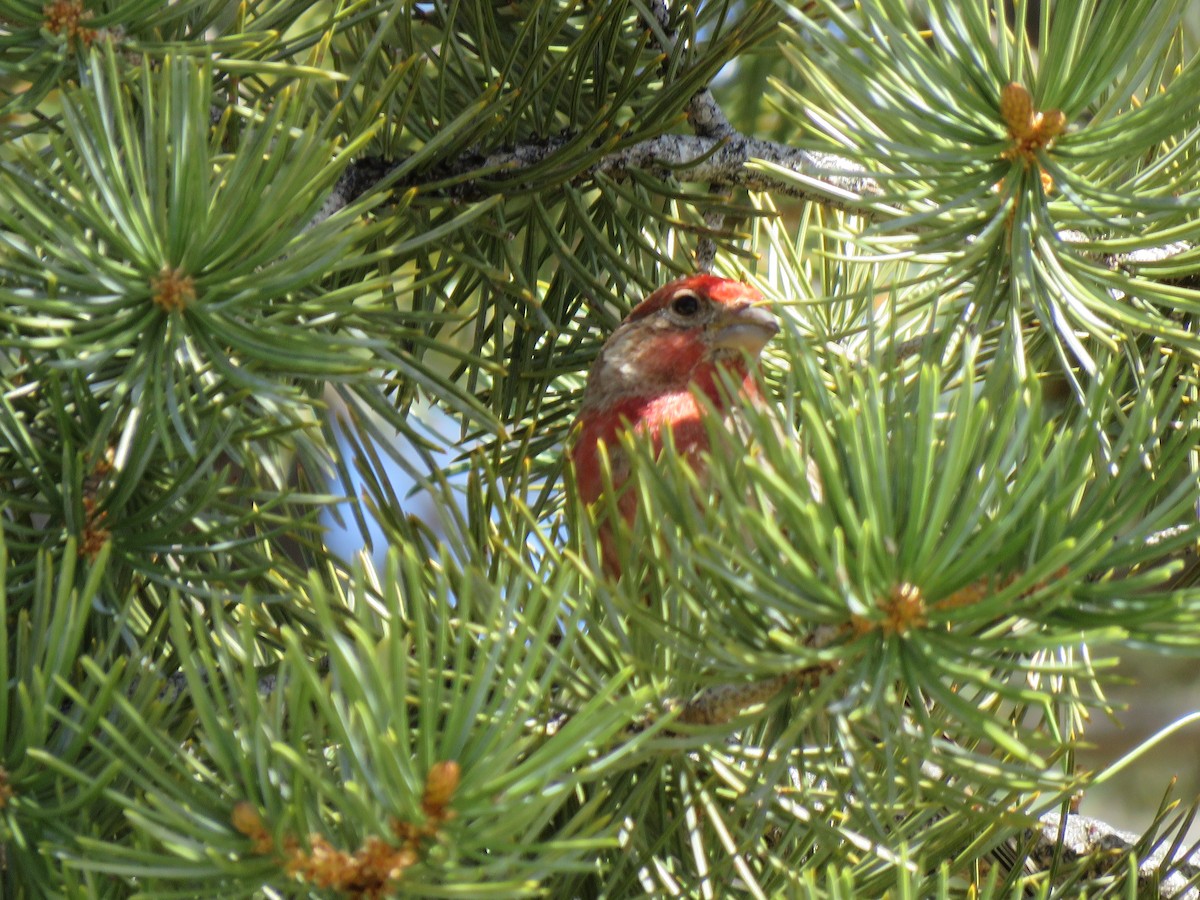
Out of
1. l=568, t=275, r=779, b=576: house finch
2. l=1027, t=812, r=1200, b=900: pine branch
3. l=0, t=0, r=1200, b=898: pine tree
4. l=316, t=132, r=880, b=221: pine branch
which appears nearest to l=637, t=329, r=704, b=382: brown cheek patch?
l=568, t=275, r=779, b=576: house finch

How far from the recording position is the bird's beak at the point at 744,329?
2.71m

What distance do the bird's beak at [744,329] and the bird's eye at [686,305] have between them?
0.06 metres

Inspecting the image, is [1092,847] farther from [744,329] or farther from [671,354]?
[671,354]

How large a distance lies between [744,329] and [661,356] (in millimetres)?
252

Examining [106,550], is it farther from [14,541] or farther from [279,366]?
[14,541]

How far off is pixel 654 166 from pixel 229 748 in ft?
4.39

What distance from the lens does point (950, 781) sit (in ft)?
6.97

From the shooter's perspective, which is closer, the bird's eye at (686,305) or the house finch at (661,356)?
the house finch at (661,356)

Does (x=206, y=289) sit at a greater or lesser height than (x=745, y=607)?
greater

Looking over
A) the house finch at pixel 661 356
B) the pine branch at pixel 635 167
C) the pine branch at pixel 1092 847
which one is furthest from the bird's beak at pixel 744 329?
the pine branch at pixel 1092 847

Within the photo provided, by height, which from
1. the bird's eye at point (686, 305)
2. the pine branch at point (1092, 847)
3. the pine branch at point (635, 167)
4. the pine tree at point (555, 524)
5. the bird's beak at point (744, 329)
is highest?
the pine branch at point (635, 167)

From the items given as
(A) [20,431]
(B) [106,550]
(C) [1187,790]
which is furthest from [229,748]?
(C) [1187,790]

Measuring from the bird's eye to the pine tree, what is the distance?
2.03 feet

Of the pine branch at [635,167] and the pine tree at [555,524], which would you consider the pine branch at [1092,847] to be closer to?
the pine tree at [555,524]
